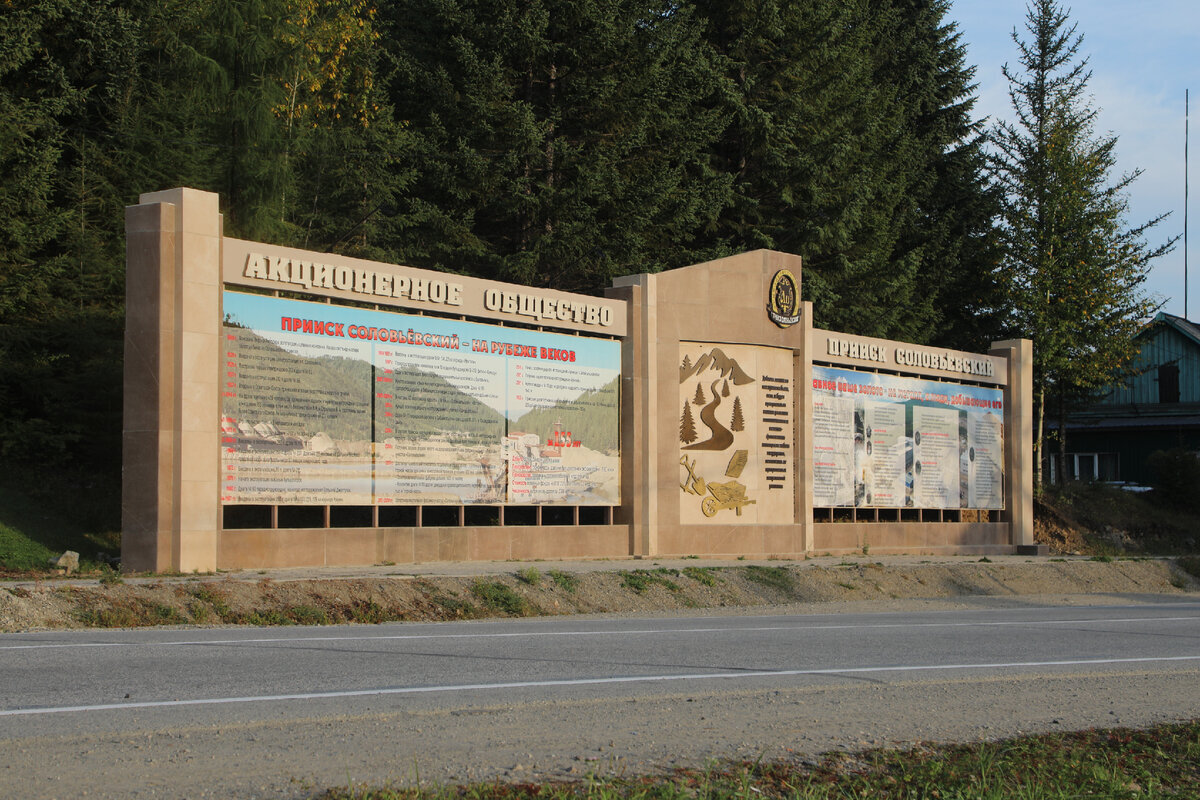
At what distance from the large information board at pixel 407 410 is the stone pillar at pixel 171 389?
42 cm

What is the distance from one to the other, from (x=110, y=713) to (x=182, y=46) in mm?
25710

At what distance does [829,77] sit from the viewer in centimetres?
4400

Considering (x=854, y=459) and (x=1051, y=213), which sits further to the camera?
(x=1051, y=213)

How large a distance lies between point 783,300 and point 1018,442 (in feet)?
35.4

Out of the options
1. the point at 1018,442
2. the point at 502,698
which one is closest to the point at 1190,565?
the point at 1018,442

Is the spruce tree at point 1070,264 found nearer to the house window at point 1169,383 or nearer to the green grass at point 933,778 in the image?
the house window at point 1169,383

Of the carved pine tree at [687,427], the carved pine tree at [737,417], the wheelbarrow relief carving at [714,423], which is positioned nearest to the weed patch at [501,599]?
the wheelbarrow relief carving at [714,423]

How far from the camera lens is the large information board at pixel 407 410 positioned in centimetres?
1880

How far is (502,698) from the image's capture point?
844cm

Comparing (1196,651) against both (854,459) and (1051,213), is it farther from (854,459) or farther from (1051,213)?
(1051,213)

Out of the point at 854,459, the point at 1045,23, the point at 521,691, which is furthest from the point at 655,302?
the point at 1045,23

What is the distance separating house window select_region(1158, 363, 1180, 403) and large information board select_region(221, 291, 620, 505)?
4327 cm

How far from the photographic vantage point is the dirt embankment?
1434 centimetres

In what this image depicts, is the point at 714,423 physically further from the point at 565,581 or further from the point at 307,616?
the point at 307,616
